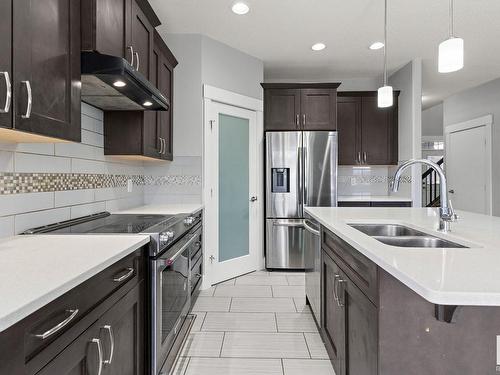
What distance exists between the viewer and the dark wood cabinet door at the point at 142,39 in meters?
2.18

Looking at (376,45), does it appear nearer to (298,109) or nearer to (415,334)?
(298,109)

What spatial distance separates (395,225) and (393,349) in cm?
100

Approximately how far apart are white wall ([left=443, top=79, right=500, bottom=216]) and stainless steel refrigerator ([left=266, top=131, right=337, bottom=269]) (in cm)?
305

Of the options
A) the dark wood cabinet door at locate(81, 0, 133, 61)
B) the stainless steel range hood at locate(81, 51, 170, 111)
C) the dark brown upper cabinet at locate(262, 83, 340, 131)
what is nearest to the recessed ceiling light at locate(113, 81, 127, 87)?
the stainless steel range hood at locate(81, 51, 170, 111)

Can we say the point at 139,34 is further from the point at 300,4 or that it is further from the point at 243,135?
the point at 243,135

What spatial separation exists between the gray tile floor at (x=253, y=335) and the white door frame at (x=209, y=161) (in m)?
0.41

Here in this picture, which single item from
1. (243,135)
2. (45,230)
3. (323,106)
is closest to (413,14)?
(323,106)

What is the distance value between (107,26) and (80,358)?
5.36 feet

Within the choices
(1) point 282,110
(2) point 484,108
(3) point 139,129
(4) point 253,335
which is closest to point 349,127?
(1) point 282,110

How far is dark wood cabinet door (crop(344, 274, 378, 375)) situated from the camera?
1.13 m

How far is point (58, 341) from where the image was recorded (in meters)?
0.86

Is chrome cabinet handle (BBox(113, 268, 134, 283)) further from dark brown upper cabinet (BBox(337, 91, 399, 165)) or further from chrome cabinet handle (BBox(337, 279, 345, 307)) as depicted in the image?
dark brown upper cabinet (BBox(337, 91, 399, 165))

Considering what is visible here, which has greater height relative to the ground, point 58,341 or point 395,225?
point 395,225

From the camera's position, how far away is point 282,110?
4.20 meters
